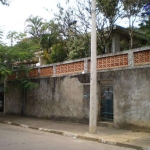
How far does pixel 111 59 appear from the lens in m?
11.5

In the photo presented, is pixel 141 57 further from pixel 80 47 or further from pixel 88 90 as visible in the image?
pixel 80 47

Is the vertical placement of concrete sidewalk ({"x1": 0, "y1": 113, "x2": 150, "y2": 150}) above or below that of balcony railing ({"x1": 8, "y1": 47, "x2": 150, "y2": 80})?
below

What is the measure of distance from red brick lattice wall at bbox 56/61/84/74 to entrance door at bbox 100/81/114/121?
1615 mm

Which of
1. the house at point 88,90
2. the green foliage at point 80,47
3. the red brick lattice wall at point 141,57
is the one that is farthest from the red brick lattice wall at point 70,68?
the green foliage at point 80,47

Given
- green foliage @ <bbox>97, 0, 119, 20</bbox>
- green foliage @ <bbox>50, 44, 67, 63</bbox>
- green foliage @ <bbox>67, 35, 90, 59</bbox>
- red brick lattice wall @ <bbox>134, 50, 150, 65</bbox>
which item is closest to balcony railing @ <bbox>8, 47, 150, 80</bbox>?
red brick lattice wall @ <bbox>134, 50, 150, 65</bbox>

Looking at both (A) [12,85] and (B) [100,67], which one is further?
(A) [12,85]

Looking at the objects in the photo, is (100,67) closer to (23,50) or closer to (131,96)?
(131,96)

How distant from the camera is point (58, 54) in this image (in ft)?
64.2

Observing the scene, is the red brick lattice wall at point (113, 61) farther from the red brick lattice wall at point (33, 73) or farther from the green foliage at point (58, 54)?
the green foliage at point (58, 54)

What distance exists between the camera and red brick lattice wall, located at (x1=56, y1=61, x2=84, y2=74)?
12.9 meters

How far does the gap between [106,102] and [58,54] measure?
8692 millimetres

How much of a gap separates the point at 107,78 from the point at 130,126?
2475 mm

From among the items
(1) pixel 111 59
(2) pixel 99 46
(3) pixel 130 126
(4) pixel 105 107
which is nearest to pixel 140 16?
(2) pixel 99 46

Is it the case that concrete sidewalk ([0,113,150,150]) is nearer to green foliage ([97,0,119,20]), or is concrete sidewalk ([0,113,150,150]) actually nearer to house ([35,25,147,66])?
green foliage ([97,0,119,20])
